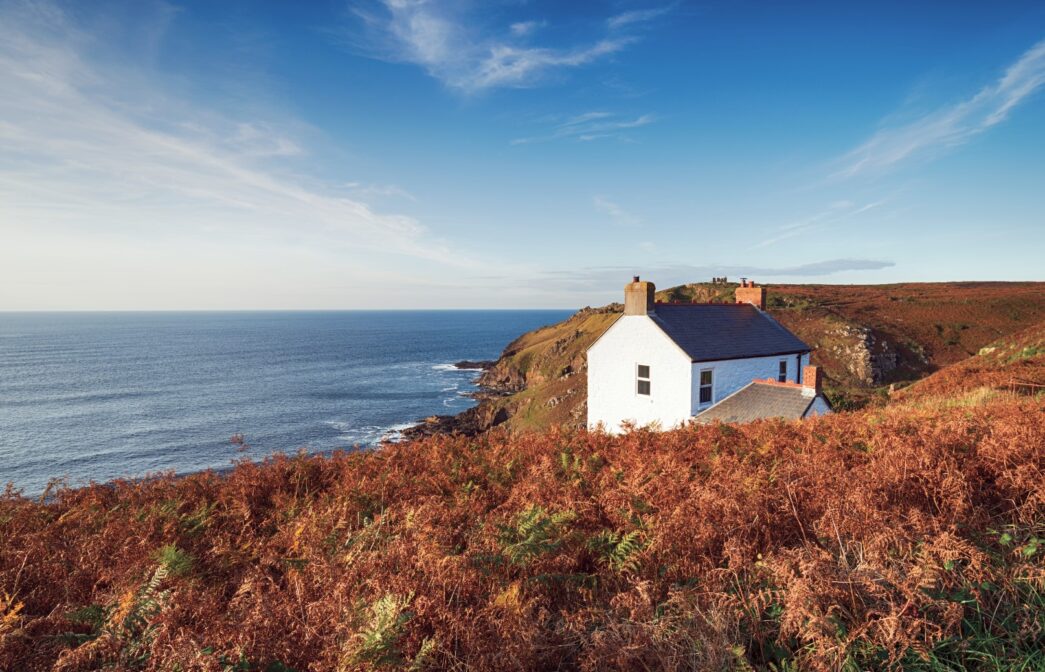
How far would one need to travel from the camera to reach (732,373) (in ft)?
76.8

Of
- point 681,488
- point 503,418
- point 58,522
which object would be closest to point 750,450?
point 681,488

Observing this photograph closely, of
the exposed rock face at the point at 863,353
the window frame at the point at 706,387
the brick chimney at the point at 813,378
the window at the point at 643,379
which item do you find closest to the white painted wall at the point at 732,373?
the window frame at the point at 706,387

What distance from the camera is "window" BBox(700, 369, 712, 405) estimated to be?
22438 mm

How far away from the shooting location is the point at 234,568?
17.8 ft

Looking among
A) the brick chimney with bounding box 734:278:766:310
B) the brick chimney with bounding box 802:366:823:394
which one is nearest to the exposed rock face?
the brick chimney with bounding box 734:278:766:310

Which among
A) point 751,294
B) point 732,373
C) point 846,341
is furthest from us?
point 846,341

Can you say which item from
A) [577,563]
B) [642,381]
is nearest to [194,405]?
[642,381]

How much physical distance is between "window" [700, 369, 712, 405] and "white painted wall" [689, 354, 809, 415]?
16 centimetres

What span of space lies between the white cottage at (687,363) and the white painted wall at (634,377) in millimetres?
47

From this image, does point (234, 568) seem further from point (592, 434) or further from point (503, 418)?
point (503, 418)

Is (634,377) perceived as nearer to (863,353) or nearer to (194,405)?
(863,353)

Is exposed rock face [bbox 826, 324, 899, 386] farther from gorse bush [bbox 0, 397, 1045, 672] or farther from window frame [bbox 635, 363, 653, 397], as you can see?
gorse bush [bbox 0, 397, 1045, 672]

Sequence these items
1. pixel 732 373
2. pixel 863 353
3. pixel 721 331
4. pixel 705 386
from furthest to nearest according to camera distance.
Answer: pixel 863 353 < pixel 721 331 < pixel 732 373 < pixel 705 386

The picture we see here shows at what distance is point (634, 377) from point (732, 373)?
4.66 metres
